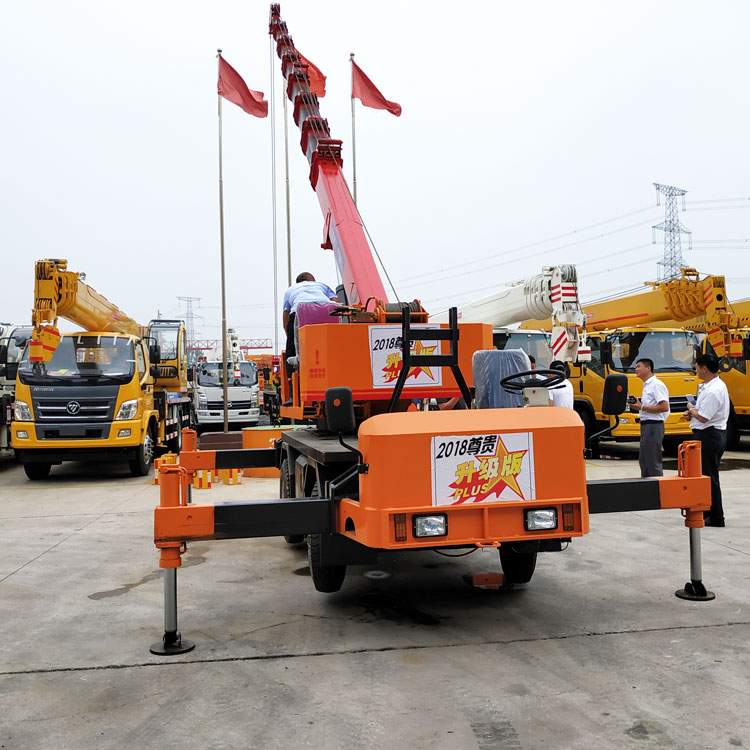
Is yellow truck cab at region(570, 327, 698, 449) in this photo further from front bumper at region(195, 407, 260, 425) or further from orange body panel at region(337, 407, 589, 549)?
front bumper at region(195, 407, 260, 425)

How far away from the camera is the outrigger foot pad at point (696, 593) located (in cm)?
513

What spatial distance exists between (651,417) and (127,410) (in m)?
8.17

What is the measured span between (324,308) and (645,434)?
4372 millimetres

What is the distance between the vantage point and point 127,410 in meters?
12.2

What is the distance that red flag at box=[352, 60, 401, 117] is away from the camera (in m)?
14.6

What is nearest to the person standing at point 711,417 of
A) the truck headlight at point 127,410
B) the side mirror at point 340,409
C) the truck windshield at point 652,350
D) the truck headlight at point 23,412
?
the side mirror at point 340,409

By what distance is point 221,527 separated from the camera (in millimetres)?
4324

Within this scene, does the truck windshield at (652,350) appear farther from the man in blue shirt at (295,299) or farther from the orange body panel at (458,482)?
the orange body panel at (458,482)

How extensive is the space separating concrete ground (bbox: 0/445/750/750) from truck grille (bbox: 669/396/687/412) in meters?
6.55

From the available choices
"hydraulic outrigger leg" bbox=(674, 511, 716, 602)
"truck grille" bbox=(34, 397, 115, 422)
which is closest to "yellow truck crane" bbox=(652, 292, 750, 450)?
"hydraulic outrigger leg" bbox=(674, 511, 716, 602)

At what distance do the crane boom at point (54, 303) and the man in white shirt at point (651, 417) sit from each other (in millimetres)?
8752

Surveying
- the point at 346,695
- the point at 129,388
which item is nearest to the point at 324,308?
the point at 346,695

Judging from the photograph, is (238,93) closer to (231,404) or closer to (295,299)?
(295,299)

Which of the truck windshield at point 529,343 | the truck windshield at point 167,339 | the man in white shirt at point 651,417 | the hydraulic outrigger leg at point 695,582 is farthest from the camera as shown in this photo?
the truck windshield at point 167,339
